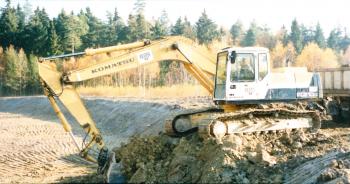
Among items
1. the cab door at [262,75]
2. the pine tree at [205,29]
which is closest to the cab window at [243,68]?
the cab door at [262,75]

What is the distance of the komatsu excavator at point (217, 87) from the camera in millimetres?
11969

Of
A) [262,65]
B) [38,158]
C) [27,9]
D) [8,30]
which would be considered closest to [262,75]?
[262,65]

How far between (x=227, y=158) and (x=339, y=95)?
28.4 ft

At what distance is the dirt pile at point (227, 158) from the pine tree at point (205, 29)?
65.7 metres

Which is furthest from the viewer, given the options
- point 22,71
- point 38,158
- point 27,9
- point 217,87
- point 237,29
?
point 237,29

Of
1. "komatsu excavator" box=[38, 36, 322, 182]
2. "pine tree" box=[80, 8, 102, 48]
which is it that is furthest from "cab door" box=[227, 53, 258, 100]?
"pine tree" box=[80, 8, 102, 48]

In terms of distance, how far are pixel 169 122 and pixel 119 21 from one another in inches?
3232

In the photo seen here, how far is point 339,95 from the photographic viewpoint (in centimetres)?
1711

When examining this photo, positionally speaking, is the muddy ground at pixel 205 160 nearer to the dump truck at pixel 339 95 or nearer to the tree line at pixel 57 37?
the dump truck at pixel 339 95

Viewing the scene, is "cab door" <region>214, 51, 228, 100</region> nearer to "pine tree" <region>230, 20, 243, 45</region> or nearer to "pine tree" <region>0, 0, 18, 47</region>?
"pine tree" <region>0, 0, 18, 47</region>

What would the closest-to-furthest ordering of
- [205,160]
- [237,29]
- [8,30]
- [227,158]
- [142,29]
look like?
[227,158]
[205,160]
[142,29]
[8,30]
[237,29]

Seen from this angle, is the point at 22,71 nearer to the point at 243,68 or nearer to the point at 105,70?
the point at 105,70

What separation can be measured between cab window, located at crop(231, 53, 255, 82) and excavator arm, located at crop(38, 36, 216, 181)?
1274 mm

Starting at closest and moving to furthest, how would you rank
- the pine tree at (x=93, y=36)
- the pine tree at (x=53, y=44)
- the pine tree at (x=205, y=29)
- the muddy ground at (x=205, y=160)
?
the muddy ground at (x=205, y=160) → the pine tree at (x=53, y=44) → the pine tree at (x=93, y=36) → the pine tree at (x=205, y=29)
